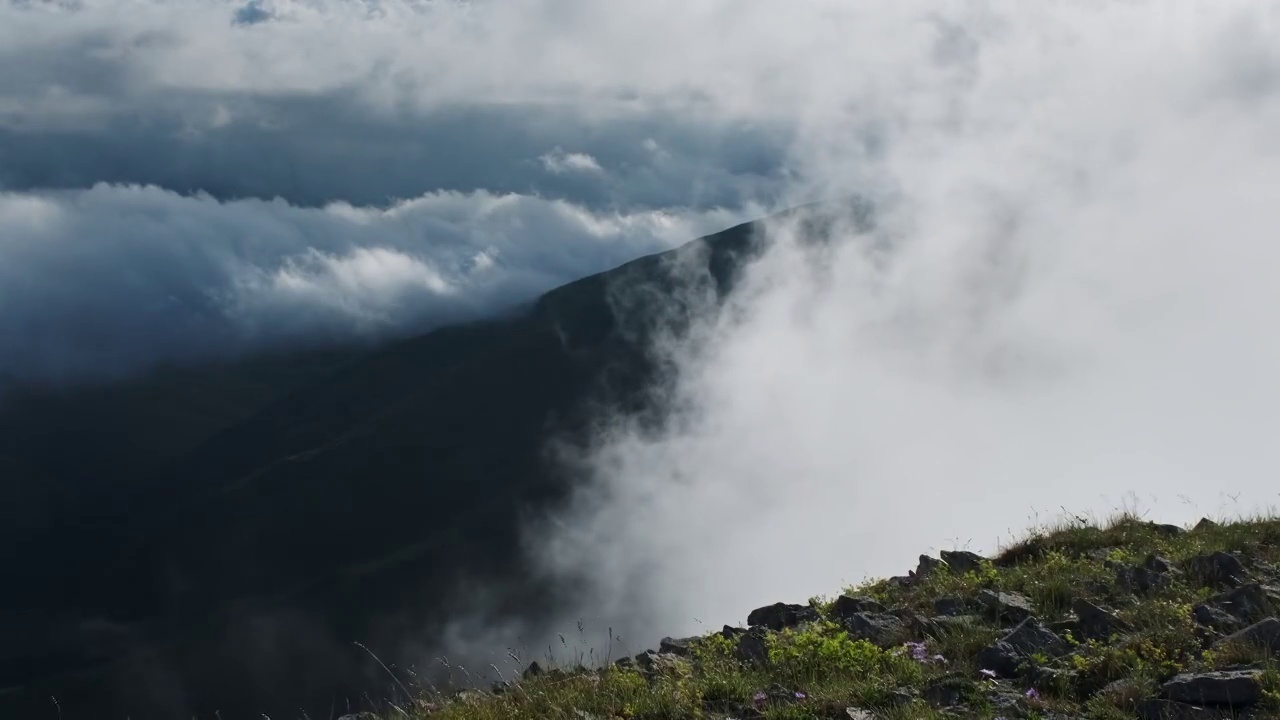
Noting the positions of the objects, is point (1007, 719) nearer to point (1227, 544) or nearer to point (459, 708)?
point (459, 708)

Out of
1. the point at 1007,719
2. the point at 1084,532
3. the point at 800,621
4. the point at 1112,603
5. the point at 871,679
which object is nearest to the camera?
the point at 1007,719

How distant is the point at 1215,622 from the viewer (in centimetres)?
896

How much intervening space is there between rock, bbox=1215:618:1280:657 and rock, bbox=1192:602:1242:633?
1.71 ft

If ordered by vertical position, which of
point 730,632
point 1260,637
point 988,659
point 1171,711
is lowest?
point 1171,711

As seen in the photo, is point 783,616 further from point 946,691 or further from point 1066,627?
point 946,691

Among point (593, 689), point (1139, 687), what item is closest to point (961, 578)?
point (1139, 687)

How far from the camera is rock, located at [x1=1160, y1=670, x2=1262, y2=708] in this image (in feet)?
23.7

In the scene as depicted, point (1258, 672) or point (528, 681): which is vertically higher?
point (528, 681)

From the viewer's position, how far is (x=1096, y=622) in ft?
31.0

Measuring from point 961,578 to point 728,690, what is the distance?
512cm

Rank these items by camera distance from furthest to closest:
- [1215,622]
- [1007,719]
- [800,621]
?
[800,621] → [1215,622] → [1007,719]

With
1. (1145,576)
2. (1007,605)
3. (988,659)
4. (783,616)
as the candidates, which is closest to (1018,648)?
(988,659)

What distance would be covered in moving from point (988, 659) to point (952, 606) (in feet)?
7.83

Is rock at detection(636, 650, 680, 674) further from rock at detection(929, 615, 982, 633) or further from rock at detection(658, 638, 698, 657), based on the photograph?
rock at detection(929, 615, 982, 633)
